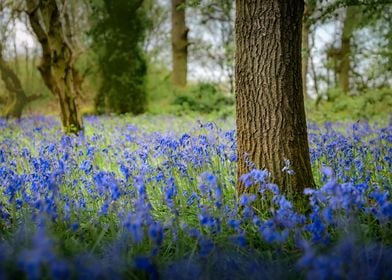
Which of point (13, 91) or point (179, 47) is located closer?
point (13, 91)

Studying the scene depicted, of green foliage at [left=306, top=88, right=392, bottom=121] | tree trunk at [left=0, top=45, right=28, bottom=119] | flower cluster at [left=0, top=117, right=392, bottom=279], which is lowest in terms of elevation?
flower cluster at [left=0, top=117, right=392, bottom=279]

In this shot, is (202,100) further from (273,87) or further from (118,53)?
(273,87)

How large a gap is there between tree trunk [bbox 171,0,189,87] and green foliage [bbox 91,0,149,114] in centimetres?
258

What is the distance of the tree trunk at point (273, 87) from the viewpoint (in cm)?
349

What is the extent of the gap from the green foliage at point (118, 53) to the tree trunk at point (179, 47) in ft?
8.46

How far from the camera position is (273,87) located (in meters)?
3.52

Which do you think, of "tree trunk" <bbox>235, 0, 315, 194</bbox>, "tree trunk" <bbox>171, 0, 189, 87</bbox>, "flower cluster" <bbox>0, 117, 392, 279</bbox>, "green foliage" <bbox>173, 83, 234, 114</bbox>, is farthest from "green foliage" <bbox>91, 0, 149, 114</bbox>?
"tree trunk" <bbox>235, 0, 315, 194</bbox>

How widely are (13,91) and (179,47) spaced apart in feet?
22.9

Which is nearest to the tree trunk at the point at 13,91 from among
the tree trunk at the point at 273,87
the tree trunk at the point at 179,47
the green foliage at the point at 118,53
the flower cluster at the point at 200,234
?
the green foliage at the point at 118,53

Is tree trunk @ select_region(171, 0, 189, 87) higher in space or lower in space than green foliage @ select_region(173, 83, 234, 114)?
higher

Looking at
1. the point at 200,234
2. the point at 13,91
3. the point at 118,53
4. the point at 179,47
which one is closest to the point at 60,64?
the point at 200,234

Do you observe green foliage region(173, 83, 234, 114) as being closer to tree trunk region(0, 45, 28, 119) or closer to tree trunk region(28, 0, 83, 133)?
tree trunk region(0, 45, 28, 119)

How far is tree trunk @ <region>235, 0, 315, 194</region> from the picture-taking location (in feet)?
11.4

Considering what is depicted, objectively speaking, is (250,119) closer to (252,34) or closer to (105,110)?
(252,34)
